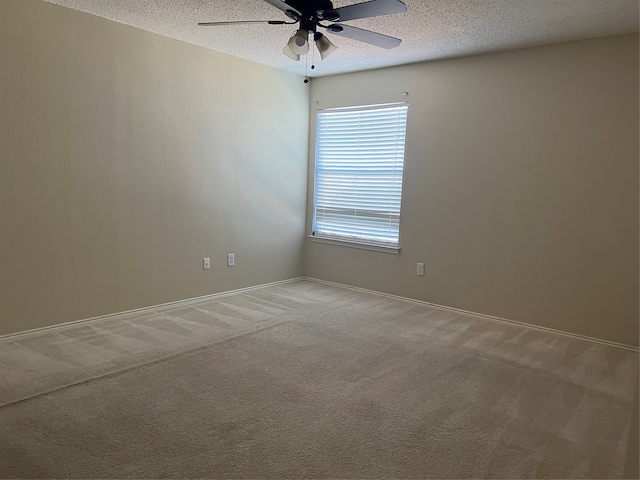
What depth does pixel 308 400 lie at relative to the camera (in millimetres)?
2539

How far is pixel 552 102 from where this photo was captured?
12.4 ft

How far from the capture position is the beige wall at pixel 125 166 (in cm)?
320

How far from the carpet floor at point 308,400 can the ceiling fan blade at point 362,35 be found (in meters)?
2.08

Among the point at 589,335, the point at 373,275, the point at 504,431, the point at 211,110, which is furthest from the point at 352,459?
the point at 211,110

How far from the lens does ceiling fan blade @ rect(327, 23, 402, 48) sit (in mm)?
2632

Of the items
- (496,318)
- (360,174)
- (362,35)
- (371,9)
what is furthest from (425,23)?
(496,318)

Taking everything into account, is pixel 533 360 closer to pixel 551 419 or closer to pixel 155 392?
pixel 551 419

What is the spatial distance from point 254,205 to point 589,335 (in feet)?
10.9

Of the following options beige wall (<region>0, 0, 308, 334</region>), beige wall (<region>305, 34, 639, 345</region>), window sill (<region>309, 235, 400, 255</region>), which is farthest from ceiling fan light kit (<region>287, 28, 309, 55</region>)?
window sill (<region>309, 235, 400, 255</region>)

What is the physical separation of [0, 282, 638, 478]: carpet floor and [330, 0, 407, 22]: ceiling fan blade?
6.90ft

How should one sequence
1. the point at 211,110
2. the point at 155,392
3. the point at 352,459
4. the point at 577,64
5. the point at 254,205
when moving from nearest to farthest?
1. the point at 352,459
2. the point at 155,392
3. the point at 577,64
4. the point at 211,110
5. the point at 254,205

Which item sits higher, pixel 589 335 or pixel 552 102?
pixel 552 102

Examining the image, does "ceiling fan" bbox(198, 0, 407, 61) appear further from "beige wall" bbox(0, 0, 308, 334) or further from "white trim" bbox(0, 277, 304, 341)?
"white trim" bbox(0, 277, 304, 341)

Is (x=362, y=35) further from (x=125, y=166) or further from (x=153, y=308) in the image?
(x=153, y=308)
